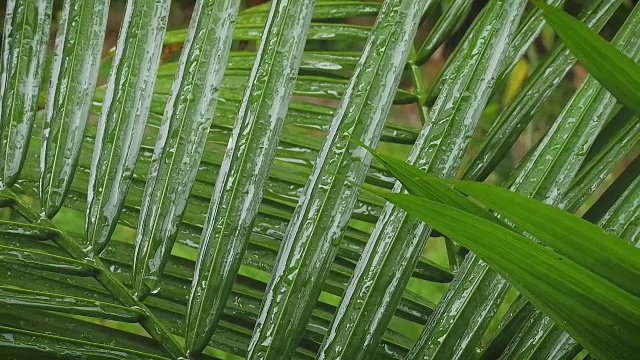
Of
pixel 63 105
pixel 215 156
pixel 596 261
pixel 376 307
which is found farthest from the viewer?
pixel 215 156

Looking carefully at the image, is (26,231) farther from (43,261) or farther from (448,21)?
(448,21)

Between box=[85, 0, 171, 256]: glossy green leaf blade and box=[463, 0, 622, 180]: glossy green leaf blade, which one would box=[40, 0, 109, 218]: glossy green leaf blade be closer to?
box=[85, 0, 171, 256]: glossy green leaf blade

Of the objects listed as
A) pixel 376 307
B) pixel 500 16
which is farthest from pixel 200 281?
pixel 500 16

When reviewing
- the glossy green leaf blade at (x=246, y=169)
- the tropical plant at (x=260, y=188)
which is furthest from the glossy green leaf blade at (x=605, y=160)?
the glossy green leaf blade at (x=246, y=169)

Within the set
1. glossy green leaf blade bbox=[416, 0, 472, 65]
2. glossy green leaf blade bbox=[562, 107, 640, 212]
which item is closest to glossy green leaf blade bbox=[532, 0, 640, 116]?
glossy green leaf blade bbox=[562, 107, 640, 212]

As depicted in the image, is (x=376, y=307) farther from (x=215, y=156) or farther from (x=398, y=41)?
(x=215, y=156)

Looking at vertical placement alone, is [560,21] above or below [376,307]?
above

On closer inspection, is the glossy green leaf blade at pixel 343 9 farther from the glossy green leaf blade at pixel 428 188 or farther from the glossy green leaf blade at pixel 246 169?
the glossy green leaf blade at pixel 428 188

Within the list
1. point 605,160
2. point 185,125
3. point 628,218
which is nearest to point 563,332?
point 628,218
